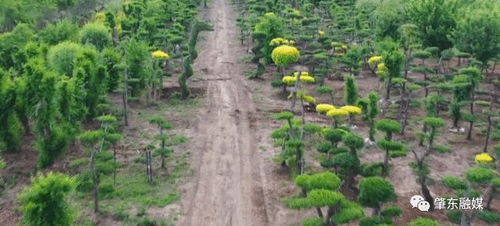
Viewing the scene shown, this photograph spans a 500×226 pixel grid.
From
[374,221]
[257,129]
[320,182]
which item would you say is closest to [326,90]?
[257,129]

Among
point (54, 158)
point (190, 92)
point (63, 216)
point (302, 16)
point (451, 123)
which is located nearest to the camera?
point (63, 216)

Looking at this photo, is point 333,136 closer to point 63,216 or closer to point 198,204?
point 198,204

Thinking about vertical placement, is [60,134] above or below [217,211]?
above

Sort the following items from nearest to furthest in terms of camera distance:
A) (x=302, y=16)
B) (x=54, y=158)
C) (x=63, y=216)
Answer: (x=63, y=216) < (x=54, y=158) < (x=302, y=16)

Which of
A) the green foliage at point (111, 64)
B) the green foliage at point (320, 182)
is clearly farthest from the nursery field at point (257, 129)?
the green foliage at point (111, 64)

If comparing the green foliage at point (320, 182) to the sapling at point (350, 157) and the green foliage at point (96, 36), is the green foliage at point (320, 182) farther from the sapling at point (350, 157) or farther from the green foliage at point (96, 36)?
the green foliage at point (96, 36)

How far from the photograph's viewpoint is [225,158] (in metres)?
26.2

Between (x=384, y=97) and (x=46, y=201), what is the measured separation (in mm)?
25051

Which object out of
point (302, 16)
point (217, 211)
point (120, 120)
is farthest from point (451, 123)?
point (302, 16)

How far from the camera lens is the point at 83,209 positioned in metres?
21.0

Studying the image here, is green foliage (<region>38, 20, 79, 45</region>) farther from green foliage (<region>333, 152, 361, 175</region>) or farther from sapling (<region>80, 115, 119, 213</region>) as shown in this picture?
green foliage (<region>333, 152, 361, 175</region>)

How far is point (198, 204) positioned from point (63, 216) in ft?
23.8

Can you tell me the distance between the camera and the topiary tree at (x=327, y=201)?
1587 centimetres

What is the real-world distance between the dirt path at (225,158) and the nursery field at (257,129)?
10 cm
